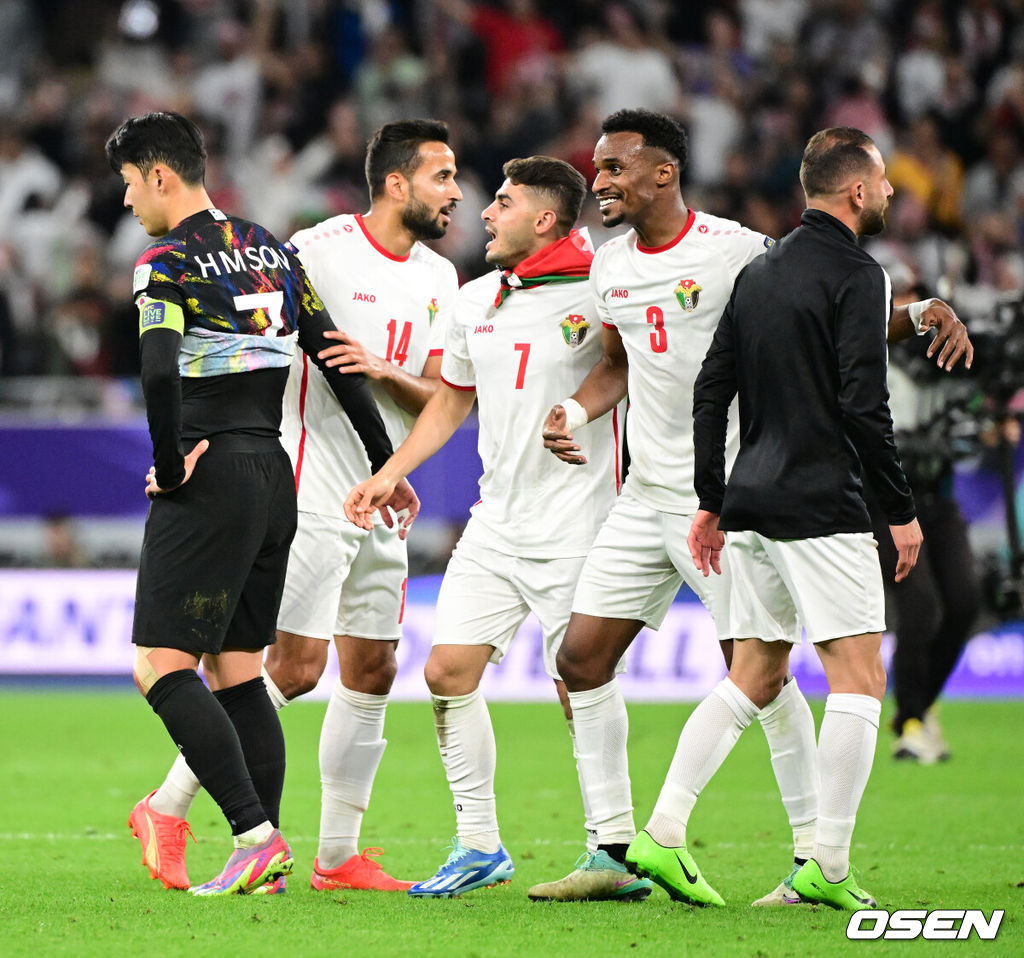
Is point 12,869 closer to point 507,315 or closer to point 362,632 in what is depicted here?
point 362,632

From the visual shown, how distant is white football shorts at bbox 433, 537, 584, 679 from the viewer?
217 inches

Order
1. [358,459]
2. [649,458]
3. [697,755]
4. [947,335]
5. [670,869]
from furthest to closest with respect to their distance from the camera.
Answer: [358,459]
[649,458]
[947,335]
[697,755]
[670,869]

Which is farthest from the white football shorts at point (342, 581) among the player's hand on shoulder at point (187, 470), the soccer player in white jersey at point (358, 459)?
the player's hand on shoulder at point (187, 470)

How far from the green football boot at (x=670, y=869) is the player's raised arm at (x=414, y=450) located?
1.42 metres

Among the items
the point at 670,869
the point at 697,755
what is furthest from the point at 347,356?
the point at 670,869

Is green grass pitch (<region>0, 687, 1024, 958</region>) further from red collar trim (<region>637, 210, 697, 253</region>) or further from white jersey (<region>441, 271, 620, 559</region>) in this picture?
red collar trim (<region>637, 210, 697, 253</region>)

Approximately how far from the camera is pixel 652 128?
5.45 metres

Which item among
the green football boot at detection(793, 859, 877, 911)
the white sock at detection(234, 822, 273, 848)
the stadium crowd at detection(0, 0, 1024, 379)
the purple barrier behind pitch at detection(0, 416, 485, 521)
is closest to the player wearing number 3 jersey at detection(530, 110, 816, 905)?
the green football boot at detection(793, 859, 877, 911)

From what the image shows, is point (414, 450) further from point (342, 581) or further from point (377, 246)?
point (377, 246)

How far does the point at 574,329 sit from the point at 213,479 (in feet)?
4.38

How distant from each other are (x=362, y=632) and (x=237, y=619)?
678mm

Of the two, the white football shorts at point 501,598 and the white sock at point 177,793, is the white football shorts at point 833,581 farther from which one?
the white sock at point 177,793

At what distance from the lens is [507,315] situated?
563cm

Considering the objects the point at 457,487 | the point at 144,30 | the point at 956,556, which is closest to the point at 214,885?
the point at 956,556
